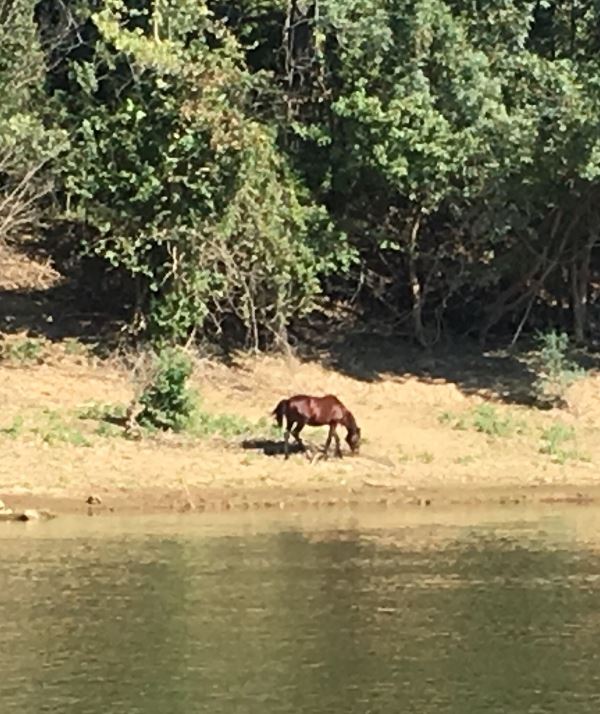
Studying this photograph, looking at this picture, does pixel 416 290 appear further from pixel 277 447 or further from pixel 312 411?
pixel 312 411

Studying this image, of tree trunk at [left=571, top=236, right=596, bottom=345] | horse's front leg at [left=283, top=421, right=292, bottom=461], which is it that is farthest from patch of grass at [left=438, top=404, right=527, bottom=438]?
tree trunk at [left=571, top=236, right=596, bottom=345]

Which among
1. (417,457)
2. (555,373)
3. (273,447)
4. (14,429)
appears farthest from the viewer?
(555,373)

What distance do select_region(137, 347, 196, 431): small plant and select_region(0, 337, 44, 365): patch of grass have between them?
4615 millimetres

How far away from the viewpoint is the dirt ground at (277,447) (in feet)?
72.6

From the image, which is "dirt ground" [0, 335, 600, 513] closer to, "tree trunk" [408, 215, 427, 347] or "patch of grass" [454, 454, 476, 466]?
"patch of grass" [454, 454, 476, 466]

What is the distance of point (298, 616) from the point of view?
14.7m

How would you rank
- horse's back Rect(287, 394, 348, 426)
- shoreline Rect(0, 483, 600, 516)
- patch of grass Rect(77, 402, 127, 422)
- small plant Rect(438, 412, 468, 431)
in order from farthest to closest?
small plant Rect(438, 412, 468, 431) < patch of grass Rect(77, 402, 127, 422) < horse's back Rect(287, 394, 348, 426) < shoreline Rect(0, 483, 600, 516)

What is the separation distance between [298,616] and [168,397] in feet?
31.7

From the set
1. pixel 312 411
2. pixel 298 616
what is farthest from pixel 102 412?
pixel 298 616

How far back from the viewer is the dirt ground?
2214 cm

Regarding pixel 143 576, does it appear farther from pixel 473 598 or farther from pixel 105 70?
pixel 105 70

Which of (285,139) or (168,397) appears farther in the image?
(285,139)

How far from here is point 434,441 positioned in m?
25.5

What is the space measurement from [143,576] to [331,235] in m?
13.7
